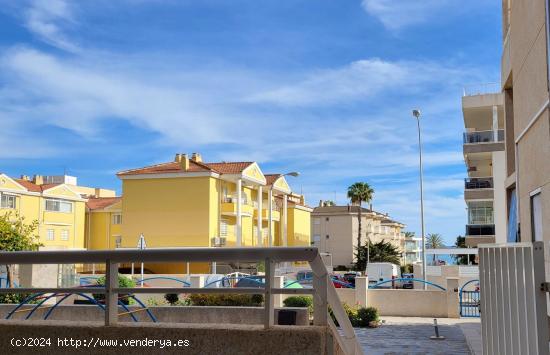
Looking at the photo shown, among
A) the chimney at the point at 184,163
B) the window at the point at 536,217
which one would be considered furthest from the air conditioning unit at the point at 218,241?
the window at the point at 536,217

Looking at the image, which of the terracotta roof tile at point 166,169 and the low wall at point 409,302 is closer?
the low wall at point 409,302

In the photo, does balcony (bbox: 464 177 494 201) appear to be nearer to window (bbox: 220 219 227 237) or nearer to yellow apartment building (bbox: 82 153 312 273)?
yellow apartment building (bbox: 82 153 312 273)

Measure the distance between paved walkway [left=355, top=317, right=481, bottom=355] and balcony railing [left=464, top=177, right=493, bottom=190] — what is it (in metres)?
25.8

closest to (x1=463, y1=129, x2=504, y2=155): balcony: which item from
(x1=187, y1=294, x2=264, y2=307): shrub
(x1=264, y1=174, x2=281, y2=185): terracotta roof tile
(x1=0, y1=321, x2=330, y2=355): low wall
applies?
(x1=187, y1=294, x2=264, y2=307): shrub

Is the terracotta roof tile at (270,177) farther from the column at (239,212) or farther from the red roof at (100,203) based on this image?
the red roof at (100,203)

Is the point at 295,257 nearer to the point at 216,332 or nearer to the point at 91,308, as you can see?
the point at 216,332

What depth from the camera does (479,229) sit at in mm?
45562

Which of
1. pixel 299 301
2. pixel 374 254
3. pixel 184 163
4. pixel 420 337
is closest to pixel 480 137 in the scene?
pixel 184 163

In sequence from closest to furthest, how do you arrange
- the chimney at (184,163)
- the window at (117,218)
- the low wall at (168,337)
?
the low wall at (168,337)
the chimney at (184,163)
the window at (117,218)

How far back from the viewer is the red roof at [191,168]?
5859 cm

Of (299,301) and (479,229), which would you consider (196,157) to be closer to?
(479,229)

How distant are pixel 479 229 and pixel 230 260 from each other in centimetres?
4376

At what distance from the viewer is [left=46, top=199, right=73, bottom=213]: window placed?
62.2 m

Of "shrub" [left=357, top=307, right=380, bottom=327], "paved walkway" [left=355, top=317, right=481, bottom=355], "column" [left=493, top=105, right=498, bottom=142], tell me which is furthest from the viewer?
"column" [left=493, top=105, right=498, bottom=142]
